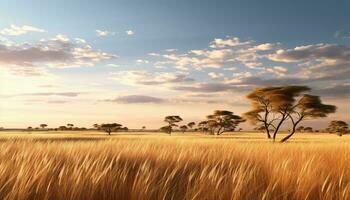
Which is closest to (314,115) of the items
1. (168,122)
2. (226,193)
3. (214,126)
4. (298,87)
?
(298,87)

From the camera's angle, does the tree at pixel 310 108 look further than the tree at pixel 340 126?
No

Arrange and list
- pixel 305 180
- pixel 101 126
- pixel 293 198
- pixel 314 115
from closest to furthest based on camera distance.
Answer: pixel 293 198
pixel 305 180
pixel 314 115
pixel 101 126

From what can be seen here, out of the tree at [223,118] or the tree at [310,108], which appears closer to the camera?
the tree at [310,108]

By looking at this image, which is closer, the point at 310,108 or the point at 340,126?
the point at 310,108

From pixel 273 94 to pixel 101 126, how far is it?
7168cm

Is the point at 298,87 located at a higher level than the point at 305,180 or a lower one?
higher

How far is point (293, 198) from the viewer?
3.79m

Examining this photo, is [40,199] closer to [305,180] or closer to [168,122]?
[305,180]

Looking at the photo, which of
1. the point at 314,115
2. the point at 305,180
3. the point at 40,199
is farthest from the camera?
the point at 314,115

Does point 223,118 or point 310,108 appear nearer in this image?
point 310,108

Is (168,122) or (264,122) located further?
(168,122)

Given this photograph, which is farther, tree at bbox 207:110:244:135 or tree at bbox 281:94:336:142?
tree at bbox 207:110:244:135

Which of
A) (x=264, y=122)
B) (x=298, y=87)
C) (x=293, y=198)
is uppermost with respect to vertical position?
(x=298, y=87)

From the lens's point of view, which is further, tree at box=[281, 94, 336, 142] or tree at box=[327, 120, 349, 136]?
tree at box=[327, 120, 349, 136]
